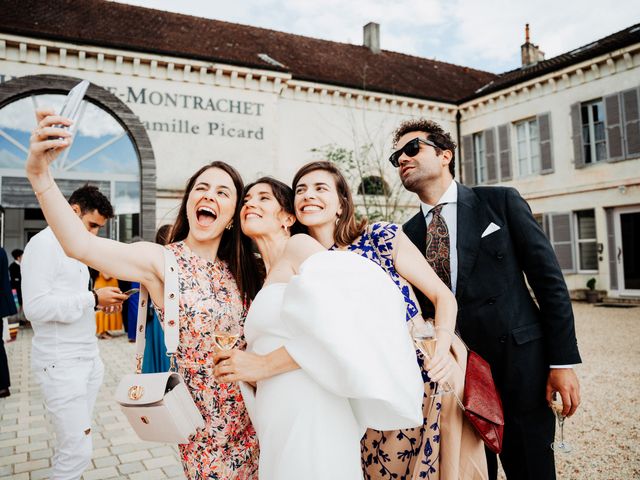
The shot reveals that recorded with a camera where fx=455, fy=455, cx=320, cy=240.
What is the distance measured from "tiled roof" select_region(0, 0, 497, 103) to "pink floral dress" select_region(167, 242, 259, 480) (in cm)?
1347

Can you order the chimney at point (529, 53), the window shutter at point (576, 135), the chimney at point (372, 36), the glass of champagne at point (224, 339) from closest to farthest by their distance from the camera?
the glass of champagne at point (224, 339)
the window shutter at point (576, 135)
the chimney at point (529, 53)
the chimney at point (372, 36)

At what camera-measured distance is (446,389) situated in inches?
82.0

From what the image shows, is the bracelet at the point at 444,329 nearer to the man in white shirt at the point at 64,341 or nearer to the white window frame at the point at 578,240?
the man in white shirt at the point at 64,341

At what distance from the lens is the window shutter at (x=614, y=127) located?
590 inches

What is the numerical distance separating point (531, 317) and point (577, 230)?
53.1 feet

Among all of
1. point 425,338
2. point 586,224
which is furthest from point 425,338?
point 586,224

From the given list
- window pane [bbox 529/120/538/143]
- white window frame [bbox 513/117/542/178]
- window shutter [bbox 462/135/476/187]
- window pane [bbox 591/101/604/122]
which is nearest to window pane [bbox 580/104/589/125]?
window pane [bbox 591/101/604/122]

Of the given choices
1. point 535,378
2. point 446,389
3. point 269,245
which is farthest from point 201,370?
point 535,378

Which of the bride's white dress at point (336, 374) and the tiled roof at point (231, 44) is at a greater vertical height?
the tiled roof at point (231, 44)

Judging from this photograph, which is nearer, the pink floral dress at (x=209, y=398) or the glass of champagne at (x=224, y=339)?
the glass of champagne at (x=224, y=339)

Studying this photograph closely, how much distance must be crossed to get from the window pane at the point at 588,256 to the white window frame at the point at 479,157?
477cm

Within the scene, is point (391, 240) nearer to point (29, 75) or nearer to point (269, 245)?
point (269, 245)

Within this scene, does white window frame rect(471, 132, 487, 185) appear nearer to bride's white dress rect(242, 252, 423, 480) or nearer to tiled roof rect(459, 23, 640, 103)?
tiled roof rect(459, 23, 640, 103)

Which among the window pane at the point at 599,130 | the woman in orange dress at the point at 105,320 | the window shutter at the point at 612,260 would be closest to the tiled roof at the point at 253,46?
the window pane at the point at 599,130
